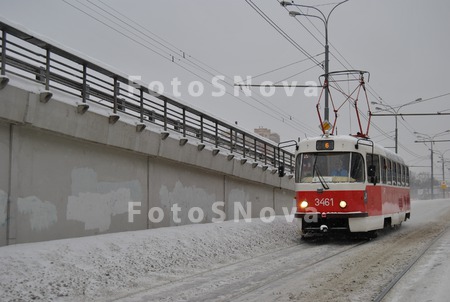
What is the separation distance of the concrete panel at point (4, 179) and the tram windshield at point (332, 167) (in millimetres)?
9201

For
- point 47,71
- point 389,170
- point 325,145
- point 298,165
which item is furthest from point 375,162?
point 47,71

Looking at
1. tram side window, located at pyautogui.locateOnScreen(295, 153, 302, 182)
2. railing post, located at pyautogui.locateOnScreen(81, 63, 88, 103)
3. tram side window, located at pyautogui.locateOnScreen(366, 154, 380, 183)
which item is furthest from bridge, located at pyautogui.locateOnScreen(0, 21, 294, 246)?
tram side window, located at pyautogui.locateOnScreen(366, 154, 380, 183)

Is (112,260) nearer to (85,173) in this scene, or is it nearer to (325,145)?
(85,173)

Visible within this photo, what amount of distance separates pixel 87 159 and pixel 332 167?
7.59m

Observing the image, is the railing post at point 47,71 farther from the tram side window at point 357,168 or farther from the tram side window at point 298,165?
the tram side window at point 357,168

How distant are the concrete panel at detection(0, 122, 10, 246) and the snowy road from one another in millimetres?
585

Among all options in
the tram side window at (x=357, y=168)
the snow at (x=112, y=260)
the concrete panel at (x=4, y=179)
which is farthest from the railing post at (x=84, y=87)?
the tram side window at (x=357, y=168)

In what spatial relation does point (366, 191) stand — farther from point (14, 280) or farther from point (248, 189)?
point (14, 280)

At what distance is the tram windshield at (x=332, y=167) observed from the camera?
1573 centimetres

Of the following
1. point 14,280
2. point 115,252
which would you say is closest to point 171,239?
point 115,252

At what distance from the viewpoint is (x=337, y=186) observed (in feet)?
51.0

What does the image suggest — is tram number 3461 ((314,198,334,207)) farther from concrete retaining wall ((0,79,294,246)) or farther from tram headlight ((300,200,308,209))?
concrete retaining wall ((0,79,294,246))

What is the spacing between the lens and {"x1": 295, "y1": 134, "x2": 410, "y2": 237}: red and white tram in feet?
50.5

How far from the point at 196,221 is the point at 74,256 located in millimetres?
8402
